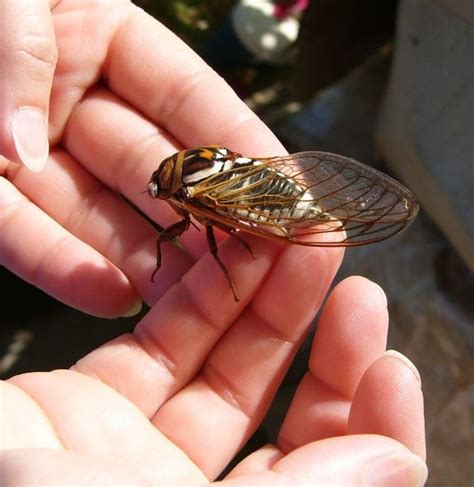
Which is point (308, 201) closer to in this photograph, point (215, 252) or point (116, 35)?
point (215, 252)

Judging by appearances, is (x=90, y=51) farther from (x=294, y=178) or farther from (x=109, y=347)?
(x=109, y=347)

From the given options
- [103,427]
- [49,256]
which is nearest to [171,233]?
[49,256]

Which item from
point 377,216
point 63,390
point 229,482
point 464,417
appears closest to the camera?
point 229,482

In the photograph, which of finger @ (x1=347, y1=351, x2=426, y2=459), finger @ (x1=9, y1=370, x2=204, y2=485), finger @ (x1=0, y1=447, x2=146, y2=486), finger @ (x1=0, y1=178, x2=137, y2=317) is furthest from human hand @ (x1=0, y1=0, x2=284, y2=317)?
finger @ (x1=0, y1=447, x2=146, y2=486)

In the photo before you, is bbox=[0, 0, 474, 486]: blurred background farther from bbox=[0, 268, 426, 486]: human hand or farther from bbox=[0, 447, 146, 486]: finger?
bbox=[0, 447, 146, 486]: finger

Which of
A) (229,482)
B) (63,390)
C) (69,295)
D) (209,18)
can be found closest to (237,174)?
(69,295)

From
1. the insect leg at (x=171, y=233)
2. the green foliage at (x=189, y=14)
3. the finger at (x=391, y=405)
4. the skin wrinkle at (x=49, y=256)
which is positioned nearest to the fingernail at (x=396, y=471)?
the finger at (x=391, y=405)

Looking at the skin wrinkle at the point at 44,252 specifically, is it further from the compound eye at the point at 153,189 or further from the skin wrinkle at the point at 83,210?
the compound eye at the point at 153,189
